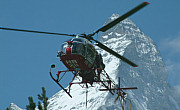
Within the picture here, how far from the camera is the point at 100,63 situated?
98.8ft

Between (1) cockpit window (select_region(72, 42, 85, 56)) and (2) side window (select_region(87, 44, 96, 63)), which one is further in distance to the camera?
(2) side window (select_region(87, 44, 96, 63))

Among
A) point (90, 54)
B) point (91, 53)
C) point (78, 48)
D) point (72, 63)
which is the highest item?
point (78, 48)

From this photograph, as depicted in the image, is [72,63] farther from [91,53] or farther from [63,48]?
[91,53]

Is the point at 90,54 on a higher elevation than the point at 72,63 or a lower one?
higher

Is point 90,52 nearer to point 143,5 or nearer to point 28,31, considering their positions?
point 28,31

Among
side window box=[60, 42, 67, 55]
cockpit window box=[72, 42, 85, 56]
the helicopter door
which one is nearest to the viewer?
cockpit window box=[72, 42, 85, 56]

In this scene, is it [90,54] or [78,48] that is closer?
[78,48]

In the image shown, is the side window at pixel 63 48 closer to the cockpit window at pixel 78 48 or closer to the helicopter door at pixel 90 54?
the cockpit window at pixel 78 48

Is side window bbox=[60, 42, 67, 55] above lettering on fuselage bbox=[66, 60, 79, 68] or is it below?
above

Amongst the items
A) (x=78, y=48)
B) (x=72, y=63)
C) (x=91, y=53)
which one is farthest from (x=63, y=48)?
(x=91, y=53)

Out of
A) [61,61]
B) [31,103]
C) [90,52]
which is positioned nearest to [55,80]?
[61,61]

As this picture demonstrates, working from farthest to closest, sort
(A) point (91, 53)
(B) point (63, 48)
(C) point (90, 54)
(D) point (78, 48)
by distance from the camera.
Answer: (A) point (91, 53) → (C) point (90, 54) → (B) point (63, 48) → (D) point (78, 48)

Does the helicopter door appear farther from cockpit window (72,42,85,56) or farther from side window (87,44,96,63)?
cockpit window (72,42,85,56)

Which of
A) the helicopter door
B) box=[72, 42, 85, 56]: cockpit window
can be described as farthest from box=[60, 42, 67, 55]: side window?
the helicopter door
